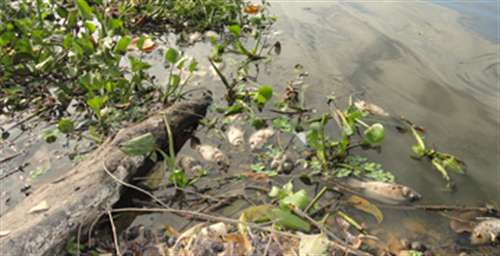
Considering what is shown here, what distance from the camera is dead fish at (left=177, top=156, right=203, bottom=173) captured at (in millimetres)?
2463

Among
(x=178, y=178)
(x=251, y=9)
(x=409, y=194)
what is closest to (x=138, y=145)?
(x=178, y=178)

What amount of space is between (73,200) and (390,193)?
61.8 inches

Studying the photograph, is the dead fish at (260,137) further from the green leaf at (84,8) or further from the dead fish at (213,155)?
the green leaf at (84,8)

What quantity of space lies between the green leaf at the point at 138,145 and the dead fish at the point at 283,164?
0.73m

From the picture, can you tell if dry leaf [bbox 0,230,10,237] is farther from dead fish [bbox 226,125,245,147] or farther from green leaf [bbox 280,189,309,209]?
dead fish [bbox 226,125,245,147]

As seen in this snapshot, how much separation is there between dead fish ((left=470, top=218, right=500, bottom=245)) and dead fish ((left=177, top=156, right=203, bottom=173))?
1.44 meters

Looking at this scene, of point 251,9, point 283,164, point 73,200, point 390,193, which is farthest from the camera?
point 251,9

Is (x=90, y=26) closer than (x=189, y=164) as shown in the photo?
No

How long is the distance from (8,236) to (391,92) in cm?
270

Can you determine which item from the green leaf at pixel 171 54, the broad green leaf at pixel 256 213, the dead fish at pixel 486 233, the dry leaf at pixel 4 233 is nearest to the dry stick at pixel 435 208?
the dead fish at pixel 486 233

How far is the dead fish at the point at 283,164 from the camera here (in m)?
2.46

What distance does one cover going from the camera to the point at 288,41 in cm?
411

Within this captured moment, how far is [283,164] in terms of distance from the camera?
2.47 m

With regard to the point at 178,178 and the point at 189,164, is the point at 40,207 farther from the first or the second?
the point at 189,164
